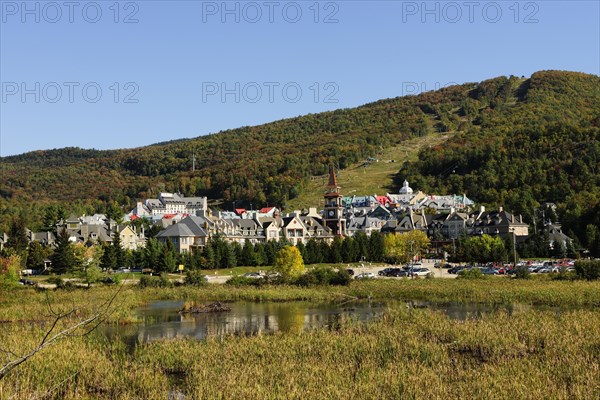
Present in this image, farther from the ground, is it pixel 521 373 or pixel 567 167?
pixel 567 167

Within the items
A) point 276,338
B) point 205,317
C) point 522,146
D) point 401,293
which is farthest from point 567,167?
point 276,338

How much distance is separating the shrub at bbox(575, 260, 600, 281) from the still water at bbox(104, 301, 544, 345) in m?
18.1

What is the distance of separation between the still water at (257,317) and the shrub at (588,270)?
59.5ft

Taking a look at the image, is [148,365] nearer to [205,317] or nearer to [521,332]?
[521,332]

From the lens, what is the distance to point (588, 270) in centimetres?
5738

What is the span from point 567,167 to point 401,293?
103015mm

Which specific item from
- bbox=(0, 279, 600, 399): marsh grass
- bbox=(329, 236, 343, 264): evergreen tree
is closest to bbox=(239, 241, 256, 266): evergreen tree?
bbox=(329, 236, 343, 264): evergreen tree

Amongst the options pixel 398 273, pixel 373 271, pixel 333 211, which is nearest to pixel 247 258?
pixel 373 271

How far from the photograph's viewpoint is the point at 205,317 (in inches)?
1673

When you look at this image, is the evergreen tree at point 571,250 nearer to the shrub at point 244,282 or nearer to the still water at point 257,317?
the shrub at point 244,282

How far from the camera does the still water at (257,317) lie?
3466 centimetres

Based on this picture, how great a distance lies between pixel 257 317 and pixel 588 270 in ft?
105

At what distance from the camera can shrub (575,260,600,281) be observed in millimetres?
56781

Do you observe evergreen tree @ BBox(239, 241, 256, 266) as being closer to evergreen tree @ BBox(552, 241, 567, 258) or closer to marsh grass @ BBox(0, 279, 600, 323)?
marsh grass @ BBox(0, 279, 600, 323)
